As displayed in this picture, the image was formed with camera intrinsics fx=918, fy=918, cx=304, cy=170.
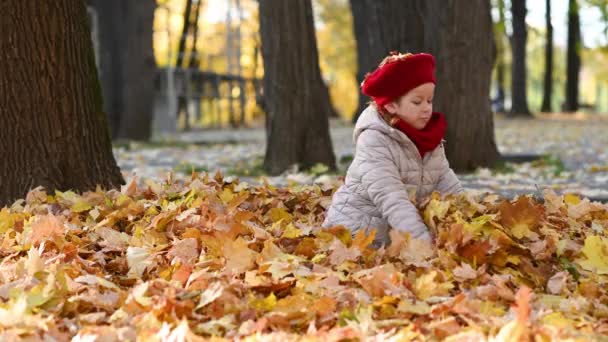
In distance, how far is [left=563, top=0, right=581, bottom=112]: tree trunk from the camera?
2680cm

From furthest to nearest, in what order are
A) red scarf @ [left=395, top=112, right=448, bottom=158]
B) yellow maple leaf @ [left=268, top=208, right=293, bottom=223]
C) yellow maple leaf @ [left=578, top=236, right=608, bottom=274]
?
1. yellow maple leaf @ [left=268, top=208, right=293, bottom=223]
2. red scarf @ [left=395, top=112, right=448, bottom=158]
3. yellow maple leaf @ [left=578, top=236, right=608, bottom=274]

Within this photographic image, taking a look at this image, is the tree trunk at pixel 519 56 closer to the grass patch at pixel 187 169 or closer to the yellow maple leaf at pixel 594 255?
the grass patch at pixel 187 169

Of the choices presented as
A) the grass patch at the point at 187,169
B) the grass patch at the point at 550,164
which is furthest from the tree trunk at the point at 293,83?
the grass patch at the point at 550,164

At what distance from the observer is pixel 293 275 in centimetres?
353

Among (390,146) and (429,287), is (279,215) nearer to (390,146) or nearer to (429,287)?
(390,146)

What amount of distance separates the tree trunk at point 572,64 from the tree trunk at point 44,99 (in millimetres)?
21655

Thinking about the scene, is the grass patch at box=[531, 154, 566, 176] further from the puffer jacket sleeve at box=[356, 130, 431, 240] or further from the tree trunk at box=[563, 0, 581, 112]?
the tree trunk at box=[563, 0, 581, 112]

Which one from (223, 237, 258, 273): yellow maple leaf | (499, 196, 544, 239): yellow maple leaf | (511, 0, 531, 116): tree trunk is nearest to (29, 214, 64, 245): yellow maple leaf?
(223, 237, 258, 273): yellow maple leaf

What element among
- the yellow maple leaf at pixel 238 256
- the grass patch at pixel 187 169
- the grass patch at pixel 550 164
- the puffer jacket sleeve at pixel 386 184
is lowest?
the grass patch at pixel 550 164

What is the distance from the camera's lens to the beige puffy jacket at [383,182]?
3885 mm

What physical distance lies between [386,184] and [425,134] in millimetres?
327

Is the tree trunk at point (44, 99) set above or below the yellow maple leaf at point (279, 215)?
above

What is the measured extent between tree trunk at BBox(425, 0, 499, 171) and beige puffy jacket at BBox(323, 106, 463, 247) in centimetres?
421

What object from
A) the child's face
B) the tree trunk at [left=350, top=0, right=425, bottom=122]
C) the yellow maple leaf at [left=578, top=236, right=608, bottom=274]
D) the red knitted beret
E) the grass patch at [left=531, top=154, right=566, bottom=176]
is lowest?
the grass patch at [left=531, top=154, right=566, bottom=176]
